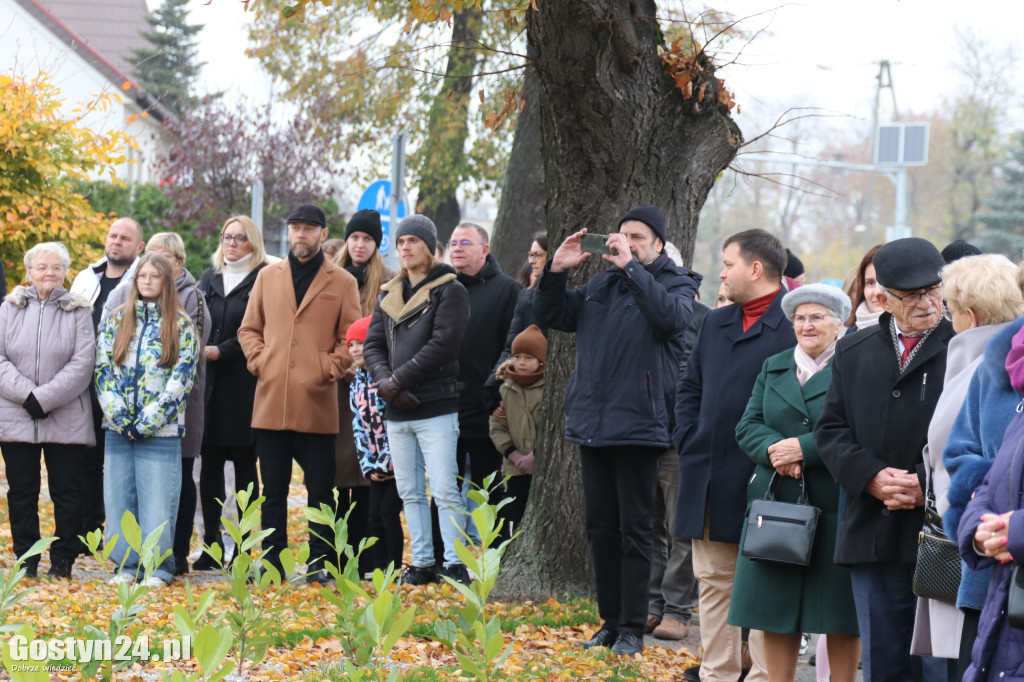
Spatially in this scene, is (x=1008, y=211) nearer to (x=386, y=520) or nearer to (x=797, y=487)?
(x=386, y=520)

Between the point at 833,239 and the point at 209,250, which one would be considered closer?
the point at 209,250

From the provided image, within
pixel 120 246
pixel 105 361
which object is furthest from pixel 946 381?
pixel 120 246

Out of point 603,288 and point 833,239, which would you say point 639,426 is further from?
point 833,239

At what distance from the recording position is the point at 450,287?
8062 mm

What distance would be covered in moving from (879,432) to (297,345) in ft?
14.8

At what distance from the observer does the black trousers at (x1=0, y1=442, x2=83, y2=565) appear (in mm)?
8328

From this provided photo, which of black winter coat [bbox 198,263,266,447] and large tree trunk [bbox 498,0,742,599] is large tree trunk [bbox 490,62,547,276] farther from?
large tree trunk [bbox 498,0,742,599]

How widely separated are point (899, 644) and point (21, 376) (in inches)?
231

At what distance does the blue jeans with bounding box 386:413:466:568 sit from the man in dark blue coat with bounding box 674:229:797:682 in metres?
2.22

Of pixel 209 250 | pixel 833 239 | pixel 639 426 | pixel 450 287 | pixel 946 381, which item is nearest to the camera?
pixel 946 381

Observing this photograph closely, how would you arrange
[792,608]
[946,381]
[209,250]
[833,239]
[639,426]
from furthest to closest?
1. [833,239]
2. [209,250]
3. [639,426]
4. [792,608]
5. [946,381]

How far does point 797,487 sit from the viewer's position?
5.49 metres

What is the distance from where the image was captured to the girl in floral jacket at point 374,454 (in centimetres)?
838

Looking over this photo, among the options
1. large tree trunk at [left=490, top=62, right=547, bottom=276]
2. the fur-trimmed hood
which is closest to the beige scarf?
the fur-trimmed hood
